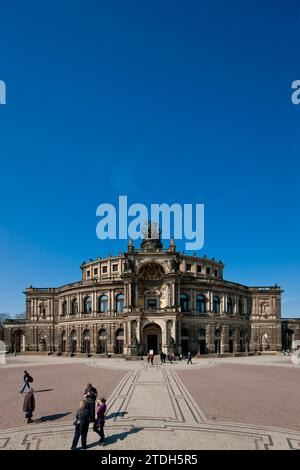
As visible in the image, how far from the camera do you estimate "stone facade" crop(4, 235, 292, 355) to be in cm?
6175

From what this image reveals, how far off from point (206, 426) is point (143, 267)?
1930 inches

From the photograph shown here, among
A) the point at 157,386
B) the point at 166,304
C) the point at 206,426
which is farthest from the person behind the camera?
the point at 166,304

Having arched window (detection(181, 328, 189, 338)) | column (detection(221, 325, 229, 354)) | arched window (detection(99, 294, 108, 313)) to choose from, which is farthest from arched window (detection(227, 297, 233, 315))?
arched window (detection(99, 294, 108, 313))

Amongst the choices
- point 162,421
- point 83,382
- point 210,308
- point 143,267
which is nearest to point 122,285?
point 143,267

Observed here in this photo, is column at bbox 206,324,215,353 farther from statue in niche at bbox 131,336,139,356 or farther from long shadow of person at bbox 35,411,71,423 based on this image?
long shadow of person at bbox 35,411,71,423

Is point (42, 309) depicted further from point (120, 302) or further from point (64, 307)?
point (120, 302)

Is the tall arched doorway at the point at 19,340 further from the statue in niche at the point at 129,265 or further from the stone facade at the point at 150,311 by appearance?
the statue in niche at the point at 129,265

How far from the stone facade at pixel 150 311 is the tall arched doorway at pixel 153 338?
169mm

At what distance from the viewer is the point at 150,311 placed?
201 ft

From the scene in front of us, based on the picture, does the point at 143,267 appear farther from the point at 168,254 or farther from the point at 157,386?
the point at 157,386

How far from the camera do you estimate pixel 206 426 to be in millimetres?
16266

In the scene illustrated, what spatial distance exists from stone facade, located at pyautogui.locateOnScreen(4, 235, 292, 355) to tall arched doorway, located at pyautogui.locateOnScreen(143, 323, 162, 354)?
169mm

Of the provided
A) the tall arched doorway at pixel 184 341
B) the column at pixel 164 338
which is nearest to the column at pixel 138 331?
the column at pixel 164 338

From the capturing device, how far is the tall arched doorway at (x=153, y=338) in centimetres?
6203
